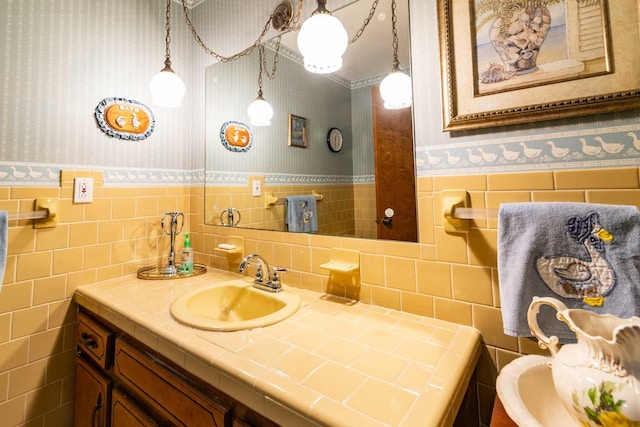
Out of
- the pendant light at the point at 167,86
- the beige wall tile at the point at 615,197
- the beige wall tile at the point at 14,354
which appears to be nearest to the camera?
the beige wall tile at the point at 615,197

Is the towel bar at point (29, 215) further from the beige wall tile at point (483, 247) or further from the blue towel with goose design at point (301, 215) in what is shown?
the beige wall tile at point (483, 247)

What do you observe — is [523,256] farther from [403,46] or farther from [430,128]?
[403,46]

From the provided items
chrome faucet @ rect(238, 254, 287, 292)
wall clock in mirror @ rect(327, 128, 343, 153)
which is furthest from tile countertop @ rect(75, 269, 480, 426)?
wall clock in mirror @ rect(327, 128, 343, 153)

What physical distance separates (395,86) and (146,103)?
1.26 meters

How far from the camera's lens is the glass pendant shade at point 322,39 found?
0.90 metres

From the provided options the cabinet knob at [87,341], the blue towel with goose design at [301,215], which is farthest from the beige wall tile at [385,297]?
the cabinet knob at [87,341]

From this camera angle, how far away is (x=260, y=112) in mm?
1382

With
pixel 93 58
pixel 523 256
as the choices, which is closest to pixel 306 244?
pixel 523 256

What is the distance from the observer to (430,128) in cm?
87

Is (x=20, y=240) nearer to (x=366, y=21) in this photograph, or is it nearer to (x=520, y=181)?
(x=366, y=21)

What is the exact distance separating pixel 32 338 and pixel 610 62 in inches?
80.8

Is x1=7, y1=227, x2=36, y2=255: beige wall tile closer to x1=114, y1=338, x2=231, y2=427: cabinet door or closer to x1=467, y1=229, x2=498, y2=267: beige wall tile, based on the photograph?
x1=114, y1=338, x2=231, y2=427: cabinet door

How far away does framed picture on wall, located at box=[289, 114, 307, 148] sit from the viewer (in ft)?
4.09

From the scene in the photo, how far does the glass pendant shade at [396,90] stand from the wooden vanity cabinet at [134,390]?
959 millimetres
